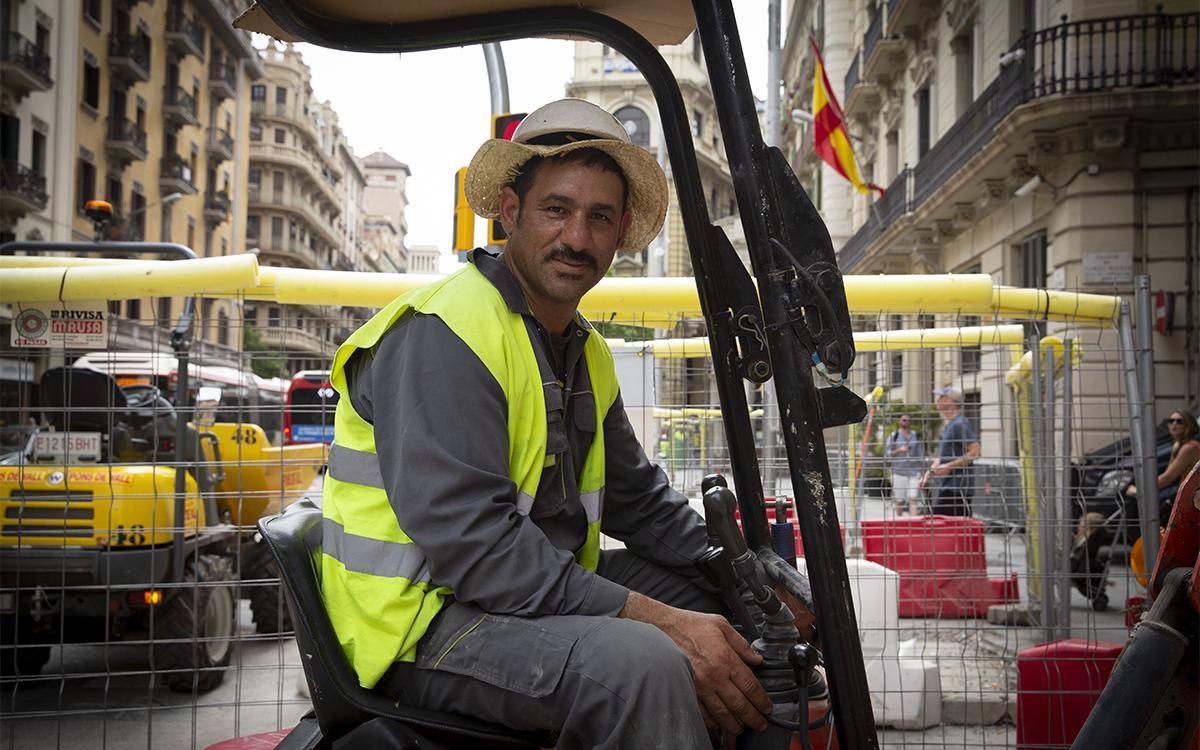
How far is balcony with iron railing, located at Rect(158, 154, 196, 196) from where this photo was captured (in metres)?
42.7

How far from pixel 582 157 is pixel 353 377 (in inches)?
28.5

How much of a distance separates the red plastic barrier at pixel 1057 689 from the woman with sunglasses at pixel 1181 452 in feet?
13.7

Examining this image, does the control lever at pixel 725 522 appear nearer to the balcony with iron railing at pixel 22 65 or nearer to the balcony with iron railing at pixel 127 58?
the balcony with iron railing at pixel 22 65

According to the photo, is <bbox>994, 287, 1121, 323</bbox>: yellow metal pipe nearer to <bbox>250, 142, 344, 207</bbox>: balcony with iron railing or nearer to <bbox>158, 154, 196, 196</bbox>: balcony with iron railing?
<bbox>158, 154, 196, 196</bbox>: balcony with iron railing

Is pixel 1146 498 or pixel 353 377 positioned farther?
pixel 1146 498

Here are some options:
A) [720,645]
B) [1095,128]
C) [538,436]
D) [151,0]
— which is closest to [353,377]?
[538,436]

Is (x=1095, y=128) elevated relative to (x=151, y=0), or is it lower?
lower

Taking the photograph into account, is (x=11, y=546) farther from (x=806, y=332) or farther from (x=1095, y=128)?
(x=1095, y=128)

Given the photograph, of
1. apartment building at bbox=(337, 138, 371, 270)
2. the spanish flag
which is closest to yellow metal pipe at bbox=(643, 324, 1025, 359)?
the spanish flag

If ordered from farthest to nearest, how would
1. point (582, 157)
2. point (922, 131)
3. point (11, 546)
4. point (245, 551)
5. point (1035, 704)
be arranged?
point (922, 131)
point (245, 551)
point (11, 546)
point (1035, 704)
point (582, 157)

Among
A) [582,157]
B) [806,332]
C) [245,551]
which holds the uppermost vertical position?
[582,157]

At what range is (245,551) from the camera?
8.09 meters

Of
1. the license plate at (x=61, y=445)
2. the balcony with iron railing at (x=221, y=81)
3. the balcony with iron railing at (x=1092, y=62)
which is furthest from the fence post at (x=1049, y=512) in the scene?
the balcony with iron railing at (x=221, y=81)

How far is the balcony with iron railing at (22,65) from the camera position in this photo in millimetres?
27562
